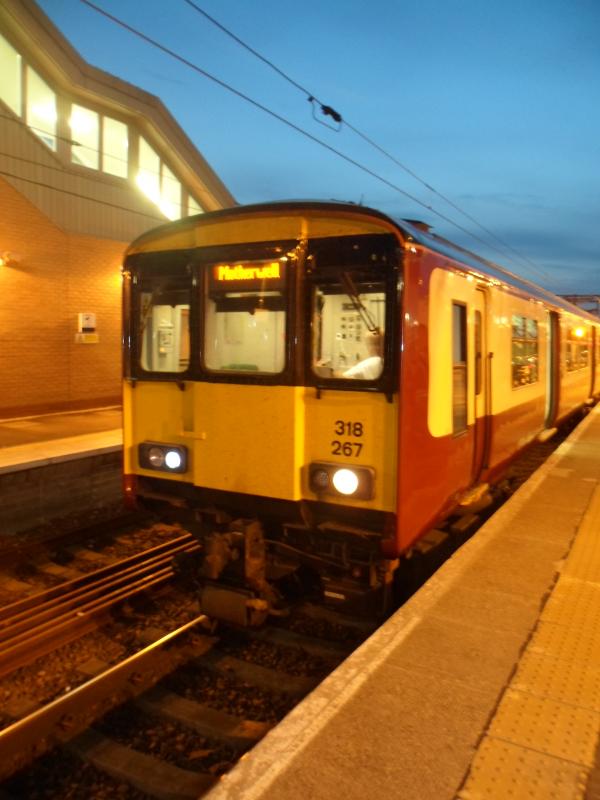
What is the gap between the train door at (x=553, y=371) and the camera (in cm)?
1076

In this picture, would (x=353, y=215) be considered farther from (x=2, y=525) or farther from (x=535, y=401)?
(x=2, y=525)

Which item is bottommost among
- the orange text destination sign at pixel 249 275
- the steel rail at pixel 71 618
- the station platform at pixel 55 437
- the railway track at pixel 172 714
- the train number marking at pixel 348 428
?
the railway track at pixel 172 714

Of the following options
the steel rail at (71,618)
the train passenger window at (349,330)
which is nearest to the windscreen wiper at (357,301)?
the train passenger window at (349,330)

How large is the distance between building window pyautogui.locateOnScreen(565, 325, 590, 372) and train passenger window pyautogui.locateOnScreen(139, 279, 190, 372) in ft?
29.7

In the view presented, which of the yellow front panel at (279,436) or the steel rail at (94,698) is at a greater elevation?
the yellow front panel at (279,436)

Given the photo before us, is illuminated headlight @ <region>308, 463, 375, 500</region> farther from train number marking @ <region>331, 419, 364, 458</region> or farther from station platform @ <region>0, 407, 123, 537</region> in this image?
station platform @ <region>0, 407, 123, 537</region>

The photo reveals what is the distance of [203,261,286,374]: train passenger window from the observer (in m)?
4.62

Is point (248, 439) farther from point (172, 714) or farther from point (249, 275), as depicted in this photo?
point (172, 714)

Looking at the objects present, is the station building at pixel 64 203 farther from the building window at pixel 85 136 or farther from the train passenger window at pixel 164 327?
the train passenger window at pixel 164 327

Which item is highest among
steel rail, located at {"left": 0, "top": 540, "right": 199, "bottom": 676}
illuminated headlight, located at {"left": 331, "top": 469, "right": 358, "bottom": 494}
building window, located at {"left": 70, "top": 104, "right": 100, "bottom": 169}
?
building window, located at {"left": 70, "top": 104, "right": 100, "bottom": 169}

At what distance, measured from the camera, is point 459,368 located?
5402 millimetres

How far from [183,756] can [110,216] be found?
14905 mm

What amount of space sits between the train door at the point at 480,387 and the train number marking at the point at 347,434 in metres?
1.78

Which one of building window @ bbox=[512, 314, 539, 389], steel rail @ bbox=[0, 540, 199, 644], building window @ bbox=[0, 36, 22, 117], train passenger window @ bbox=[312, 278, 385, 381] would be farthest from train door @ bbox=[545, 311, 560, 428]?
building window @ bbox=[0, 36, 22, 117]
